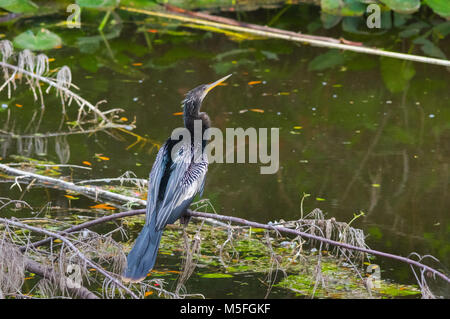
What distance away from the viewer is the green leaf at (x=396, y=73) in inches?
283

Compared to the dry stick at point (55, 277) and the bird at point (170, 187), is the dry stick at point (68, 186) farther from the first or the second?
the dry stick at point (55, 277)

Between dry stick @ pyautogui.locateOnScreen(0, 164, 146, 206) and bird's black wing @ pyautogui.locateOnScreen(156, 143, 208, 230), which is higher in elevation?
bird's black wing @ pyautogui.locateOnScreen(156, 143, 208, 230)

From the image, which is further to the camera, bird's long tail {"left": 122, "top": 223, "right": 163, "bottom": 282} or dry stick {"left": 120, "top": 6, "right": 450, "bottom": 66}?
dry stick {"left": 120, "top": 6, "right": 450, "bottom": 66}

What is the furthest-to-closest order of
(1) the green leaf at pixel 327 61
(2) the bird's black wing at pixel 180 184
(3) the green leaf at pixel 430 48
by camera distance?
(3) the green leaf at pixel 430 48 → (1) the green leaf at pixel 327 61 → (2) the bird's black wing at pixel 180 184

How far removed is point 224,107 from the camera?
264 inches

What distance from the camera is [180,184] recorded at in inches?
139

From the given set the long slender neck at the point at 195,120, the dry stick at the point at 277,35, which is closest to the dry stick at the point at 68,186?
the long slender neck at the point at 195,120

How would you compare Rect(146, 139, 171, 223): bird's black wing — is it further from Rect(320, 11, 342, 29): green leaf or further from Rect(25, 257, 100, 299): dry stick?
Rect(320, 11, 342, 29): green leaf

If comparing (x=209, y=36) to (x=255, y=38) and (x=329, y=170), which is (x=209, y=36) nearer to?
(x=255, y=38)

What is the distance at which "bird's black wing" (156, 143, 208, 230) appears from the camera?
11.2 feet

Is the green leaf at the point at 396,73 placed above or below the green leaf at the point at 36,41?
below

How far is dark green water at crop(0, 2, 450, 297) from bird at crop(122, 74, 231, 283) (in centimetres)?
61

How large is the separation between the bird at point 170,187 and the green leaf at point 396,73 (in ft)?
12.0

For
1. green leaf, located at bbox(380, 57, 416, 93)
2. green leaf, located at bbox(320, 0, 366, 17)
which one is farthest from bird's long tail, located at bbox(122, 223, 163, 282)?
green leaf, located at bbox(320, 0, 366, 17)
